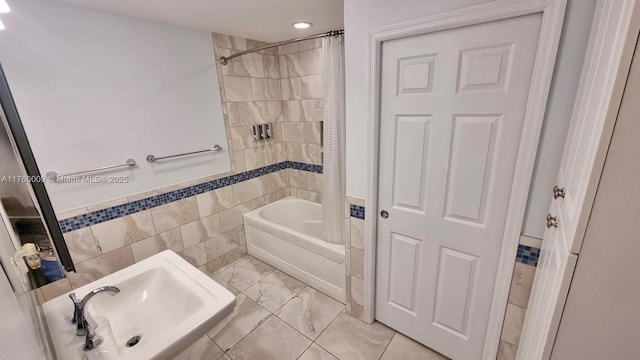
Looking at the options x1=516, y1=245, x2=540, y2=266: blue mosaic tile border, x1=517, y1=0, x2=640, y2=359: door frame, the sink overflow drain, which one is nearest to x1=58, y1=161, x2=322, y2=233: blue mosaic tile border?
the sink overflow drain

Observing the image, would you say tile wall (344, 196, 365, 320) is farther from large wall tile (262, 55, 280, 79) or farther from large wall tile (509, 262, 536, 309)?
large wall tile (262, 55, 280, 79)

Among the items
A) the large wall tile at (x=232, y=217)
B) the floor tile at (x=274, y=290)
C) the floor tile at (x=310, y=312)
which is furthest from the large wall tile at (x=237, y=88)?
the floor tile at (x=310, y=312)

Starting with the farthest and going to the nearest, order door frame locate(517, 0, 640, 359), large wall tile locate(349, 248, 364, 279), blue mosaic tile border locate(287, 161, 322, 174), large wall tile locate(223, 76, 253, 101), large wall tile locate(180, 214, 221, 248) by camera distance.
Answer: blue mosaic tile border locate(287, 161, 322, 174) < large wall tile locate(223, 76, 253, 101) < large wall tile locate(180, 214, 221, 248) < large wall tile locate(349, 248, 364, 279) < door frame locate(517, 0, 640, 359)

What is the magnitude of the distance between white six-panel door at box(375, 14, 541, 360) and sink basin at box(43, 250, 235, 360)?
1090 millimetres

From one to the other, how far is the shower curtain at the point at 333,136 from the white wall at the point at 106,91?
109 centimetres

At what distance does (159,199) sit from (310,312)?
4.99ft

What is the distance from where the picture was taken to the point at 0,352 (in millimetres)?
330

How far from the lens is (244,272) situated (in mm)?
2568

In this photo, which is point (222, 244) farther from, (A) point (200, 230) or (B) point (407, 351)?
(B) point (407, 351)

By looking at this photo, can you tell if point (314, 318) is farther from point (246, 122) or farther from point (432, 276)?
point (246, 122)

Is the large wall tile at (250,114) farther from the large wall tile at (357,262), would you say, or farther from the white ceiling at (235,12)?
the large wall tile at (357,262)

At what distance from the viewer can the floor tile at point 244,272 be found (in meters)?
2.42

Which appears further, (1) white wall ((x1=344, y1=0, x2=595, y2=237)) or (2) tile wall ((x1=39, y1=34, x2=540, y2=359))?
(2) tile wall ((x1=39, y1=34, x2=540, y2=359))

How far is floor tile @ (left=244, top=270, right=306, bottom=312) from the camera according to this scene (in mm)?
2160
